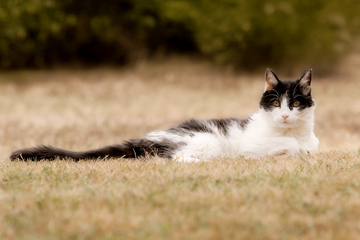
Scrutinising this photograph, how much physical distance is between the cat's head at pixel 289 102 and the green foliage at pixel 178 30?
10222 millimetres

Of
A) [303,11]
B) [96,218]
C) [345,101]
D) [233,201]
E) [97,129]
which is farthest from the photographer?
[303,11]

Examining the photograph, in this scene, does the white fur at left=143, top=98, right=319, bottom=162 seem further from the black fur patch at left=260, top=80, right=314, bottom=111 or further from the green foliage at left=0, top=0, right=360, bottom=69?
the green foliage at left=0, top=0, right=360, bottom=69

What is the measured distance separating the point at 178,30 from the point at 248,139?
13424mm

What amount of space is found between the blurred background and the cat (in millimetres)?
5182

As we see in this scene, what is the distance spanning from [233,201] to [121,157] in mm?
2128

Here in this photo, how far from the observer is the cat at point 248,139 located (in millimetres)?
4445

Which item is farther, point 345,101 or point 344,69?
point 344,69

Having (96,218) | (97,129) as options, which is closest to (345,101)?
(97,129)

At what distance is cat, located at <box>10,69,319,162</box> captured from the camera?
14.6 ft

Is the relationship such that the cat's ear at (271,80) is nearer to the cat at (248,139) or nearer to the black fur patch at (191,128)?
the cat at (248,139)

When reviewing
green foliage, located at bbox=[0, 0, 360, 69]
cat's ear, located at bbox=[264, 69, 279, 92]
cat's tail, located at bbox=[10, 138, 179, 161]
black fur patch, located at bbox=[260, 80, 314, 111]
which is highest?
green foliage, located at bbox=[0, 0, 360, 69]

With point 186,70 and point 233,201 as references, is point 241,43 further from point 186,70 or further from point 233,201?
point 233,201

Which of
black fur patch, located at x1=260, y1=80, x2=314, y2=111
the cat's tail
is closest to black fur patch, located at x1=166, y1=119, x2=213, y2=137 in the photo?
the cat's tail

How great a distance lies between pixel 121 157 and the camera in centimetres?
450
